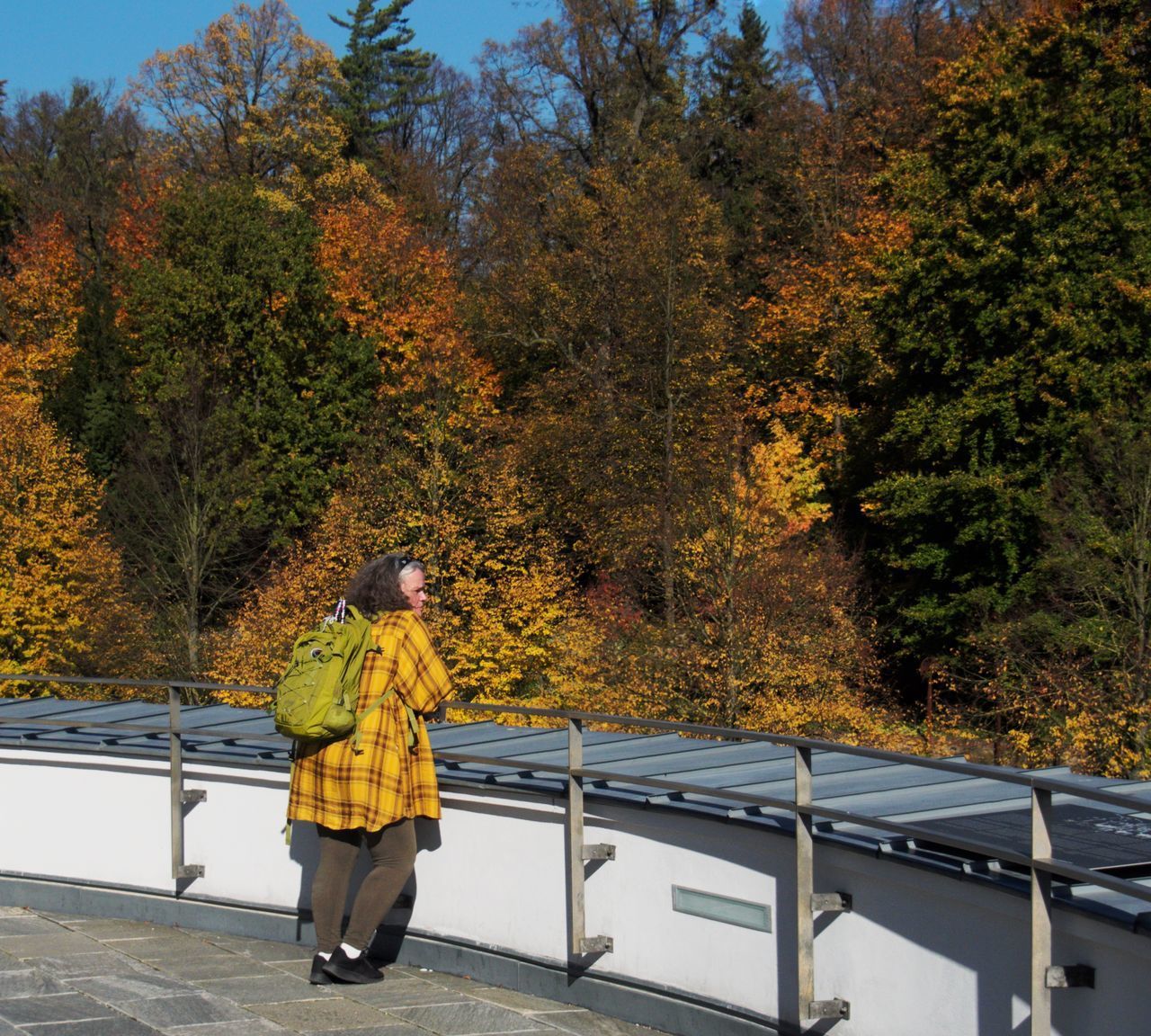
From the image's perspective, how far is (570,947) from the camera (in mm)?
5695

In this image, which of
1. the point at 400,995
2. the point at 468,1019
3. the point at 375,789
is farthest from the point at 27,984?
the point at 468,1019

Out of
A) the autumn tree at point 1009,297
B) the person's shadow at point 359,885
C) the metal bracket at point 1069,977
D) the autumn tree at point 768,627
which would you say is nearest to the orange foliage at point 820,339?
the autumn tree at point 1009,297

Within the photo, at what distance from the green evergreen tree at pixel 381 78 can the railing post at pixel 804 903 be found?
51.0 metres

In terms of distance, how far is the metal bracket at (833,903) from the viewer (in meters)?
4.66

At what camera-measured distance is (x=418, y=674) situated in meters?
5.94

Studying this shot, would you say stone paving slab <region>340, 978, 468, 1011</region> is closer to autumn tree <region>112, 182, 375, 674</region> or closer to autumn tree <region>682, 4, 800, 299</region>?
autumn tree <region>112, 182, 375, 674</region>

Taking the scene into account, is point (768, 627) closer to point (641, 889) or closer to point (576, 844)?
point (576, 844)

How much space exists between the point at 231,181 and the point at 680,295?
48.6 feet

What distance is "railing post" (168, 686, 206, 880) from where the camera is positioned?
7137 mm

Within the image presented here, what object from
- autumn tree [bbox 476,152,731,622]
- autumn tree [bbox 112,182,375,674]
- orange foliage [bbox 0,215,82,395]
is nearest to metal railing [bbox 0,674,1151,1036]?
autumn tree [bbox 476,152,731,622]

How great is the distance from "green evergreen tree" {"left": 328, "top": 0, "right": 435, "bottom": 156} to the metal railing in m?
48.6

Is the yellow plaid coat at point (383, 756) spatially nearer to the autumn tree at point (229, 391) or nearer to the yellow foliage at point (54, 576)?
the yellow foliage at point (54, 576)

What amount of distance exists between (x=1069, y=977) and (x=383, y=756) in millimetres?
2913

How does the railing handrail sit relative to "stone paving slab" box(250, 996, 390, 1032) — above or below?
above
